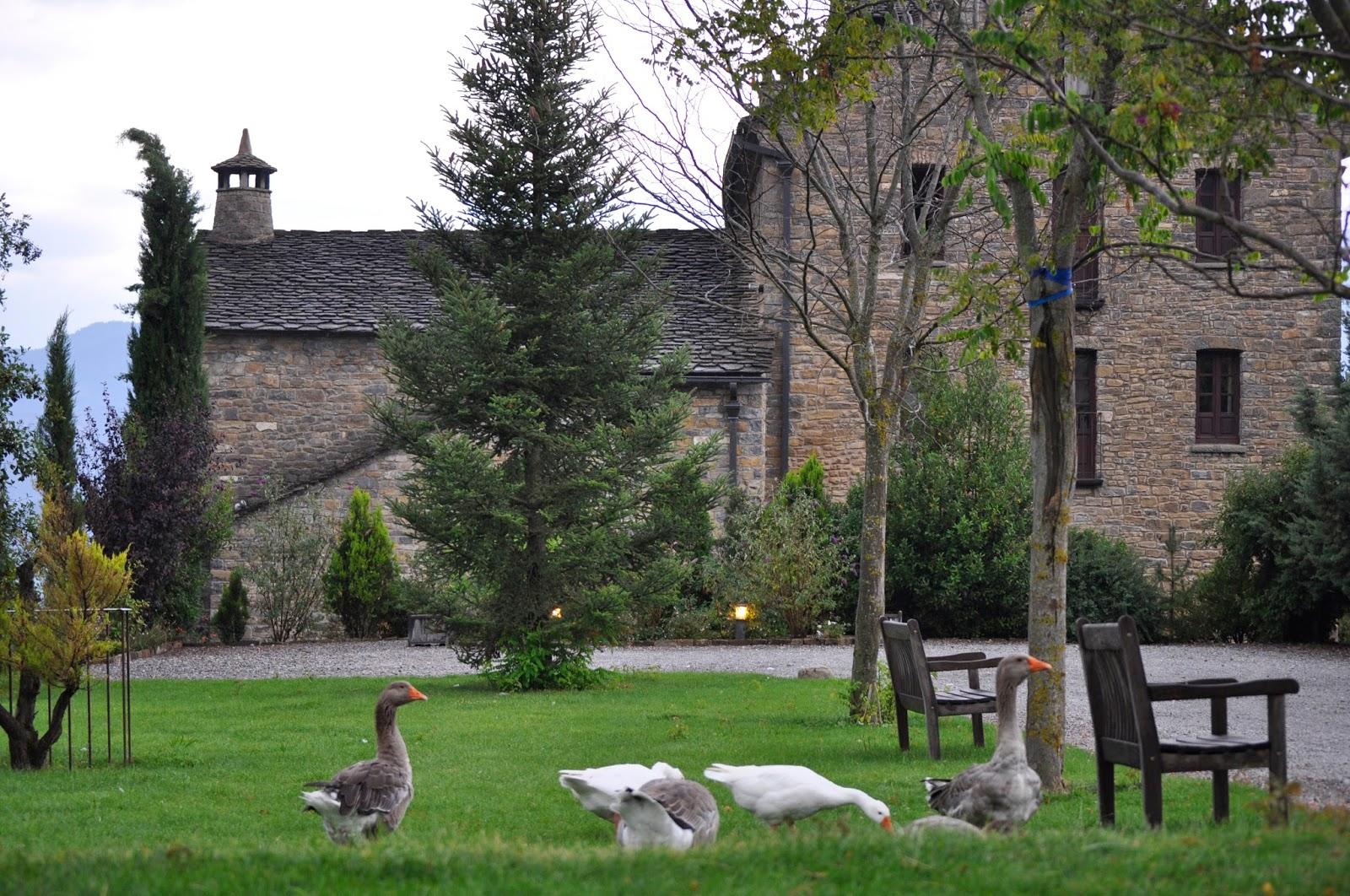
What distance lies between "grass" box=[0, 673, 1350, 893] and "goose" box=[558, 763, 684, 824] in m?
0.20

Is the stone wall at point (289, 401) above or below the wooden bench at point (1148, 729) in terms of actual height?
above

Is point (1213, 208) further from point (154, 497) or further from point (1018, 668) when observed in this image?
point (1018, 668)

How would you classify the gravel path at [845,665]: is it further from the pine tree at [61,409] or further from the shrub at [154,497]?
the pine tree at [61,409]

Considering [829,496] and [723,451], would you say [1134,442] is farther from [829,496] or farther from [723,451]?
[723,451]

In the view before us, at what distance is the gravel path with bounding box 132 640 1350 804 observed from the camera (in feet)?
40.8

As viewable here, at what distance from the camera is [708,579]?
68.4 ft

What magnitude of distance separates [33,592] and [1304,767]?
876 cm

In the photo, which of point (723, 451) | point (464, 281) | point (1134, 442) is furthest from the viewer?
point (1134, 442)

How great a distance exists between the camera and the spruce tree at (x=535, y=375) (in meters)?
14.8

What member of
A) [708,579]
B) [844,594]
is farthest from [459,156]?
[844,594]

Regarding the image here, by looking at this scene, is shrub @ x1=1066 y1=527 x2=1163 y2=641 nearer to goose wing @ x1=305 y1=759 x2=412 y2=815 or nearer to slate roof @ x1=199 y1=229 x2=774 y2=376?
slate roof @ x1=199 y1=229 x2=774 y2=376

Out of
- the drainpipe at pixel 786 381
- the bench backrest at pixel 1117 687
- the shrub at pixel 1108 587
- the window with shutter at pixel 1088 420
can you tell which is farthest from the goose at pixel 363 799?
the window with shutter at pixel 1088 420

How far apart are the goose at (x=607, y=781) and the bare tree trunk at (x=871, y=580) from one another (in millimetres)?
5172

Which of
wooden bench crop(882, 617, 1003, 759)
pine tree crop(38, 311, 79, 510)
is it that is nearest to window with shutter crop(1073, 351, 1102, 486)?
wooden bench crop(882, 617, 1003, 759)
